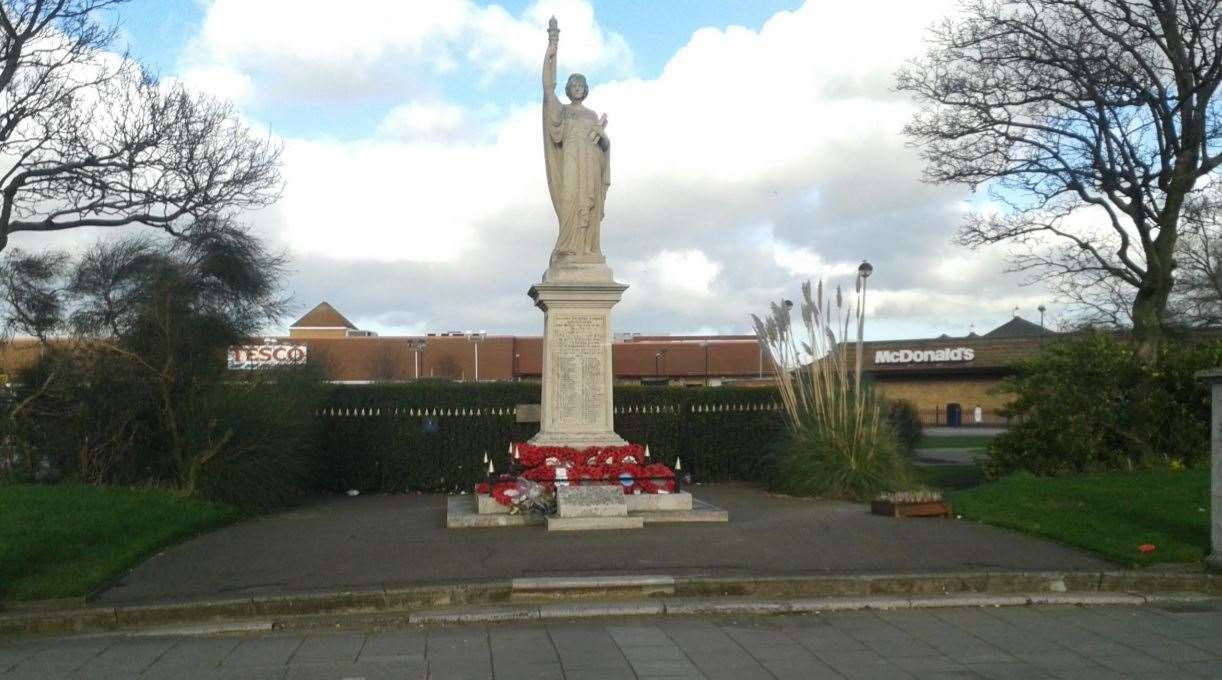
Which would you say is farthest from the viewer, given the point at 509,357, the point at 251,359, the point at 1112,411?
the point at 509,357

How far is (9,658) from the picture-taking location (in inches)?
318

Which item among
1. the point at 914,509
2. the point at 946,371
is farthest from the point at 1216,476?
the point at 946,371

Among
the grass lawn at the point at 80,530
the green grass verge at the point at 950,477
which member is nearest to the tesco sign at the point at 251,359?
the grass lawn at the point at 80,530

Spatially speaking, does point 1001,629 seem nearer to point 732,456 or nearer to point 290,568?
point 290,568

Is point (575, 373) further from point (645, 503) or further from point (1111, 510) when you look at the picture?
point (1111, 510)

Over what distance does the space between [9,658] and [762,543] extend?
22.2ft

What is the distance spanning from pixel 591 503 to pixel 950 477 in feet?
33.3

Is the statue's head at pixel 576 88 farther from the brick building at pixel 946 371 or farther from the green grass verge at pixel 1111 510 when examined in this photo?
the brick building at pixel 946 371

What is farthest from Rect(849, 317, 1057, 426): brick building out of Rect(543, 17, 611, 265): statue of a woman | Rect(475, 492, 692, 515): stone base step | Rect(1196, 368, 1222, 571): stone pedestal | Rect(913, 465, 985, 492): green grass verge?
Rect(1196, 368, 1222, 571): stone pedestal

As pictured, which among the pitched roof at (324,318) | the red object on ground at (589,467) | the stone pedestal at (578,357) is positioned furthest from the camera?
the pitched roof at (324,318)

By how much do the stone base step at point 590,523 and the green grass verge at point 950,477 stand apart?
237 inches

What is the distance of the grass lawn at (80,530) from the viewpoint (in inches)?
393

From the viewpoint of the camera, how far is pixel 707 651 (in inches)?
312

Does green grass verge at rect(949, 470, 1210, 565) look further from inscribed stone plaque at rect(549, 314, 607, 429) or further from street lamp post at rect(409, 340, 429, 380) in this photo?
street lamp post at rect(409, 340, 429, 380)
